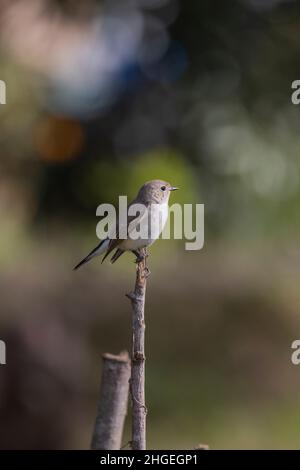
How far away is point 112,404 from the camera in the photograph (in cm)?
267

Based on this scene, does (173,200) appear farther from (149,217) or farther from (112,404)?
(112,404)

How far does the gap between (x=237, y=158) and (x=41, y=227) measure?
3.33 metres

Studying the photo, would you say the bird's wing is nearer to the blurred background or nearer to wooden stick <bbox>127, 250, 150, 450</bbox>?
wooden stick <bbox>127, 250, 150, 450</bbox>

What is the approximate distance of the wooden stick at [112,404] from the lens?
2676 millimetres

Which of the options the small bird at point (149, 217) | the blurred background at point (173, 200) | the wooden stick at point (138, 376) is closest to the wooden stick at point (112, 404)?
the wooden stick at point (138, 376)

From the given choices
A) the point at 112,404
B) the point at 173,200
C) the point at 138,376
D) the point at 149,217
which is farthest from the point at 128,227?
the point at 173,200

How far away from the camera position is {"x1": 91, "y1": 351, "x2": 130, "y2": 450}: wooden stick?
2676 mm

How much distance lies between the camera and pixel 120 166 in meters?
13.8

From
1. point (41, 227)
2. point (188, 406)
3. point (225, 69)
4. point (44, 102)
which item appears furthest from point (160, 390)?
point (225, 69)

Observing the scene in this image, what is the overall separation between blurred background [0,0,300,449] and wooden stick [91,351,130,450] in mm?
3992

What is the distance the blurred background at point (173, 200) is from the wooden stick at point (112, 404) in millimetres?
3992

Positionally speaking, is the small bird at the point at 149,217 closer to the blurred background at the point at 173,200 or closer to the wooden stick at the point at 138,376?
the wooden stick at the point at 138,376

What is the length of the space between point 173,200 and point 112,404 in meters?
8.68

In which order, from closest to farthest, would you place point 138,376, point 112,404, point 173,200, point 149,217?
point 138,376 → point 112,404 → point 149,217 → point 173,200
